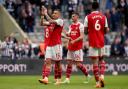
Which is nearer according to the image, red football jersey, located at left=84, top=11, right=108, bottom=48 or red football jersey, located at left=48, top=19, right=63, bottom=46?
red football jersey, located at left=84, top=11, right=108, bottom=48

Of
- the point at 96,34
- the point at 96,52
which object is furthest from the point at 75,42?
the point at 96,52

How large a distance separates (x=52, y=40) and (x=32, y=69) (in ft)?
28.2

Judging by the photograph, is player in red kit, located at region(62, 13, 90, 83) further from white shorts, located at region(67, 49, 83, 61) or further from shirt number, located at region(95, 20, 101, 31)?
shirt number, located at region(95, 20, 101, 31)

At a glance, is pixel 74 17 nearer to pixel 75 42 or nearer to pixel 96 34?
pixel 75 42

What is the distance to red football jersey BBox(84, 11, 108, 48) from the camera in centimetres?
2152

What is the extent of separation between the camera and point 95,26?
21.6 meters

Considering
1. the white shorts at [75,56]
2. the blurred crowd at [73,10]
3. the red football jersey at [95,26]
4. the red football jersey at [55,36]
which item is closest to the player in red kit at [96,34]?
the red football jersey at [95,26]

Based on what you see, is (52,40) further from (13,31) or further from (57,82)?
(13,31)

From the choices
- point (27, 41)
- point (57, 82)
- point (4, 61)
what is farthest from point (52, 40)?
point (27, 41)

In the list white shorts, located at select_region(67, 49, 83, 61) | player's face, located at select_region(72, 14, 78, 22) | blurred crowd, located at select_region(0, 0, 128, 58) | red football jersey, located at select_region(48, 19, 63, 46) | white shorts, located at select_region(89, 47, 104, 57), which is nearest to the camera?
white shorts, located at select_region(89, 47, 104, 57)

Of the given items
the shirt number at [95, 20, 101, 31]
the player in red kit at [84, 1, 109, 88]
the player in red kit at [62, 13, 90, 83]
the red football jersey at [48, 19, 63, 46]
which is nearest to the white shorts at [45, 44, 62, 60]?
the red football jersey at [48, 19, 63, 46]

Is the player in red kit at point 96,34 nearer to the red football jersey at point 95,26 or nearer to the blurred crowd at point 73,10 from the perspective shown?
the red football jersey at point 95,26

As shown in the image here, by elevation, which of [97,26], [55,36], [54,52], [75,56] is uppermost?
[97,26]

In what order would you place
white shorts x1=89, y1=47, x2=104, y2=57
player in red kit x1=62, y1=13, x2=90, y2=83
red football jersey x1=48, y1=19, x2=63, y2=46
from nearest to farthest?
white shorts x1=89, y1=47, x2=104, y2=57 → red football jersey x1=48, y1=19, x2=63, y2=46 → player in red kit x1=62, y1=13, x2=90, y2=83
